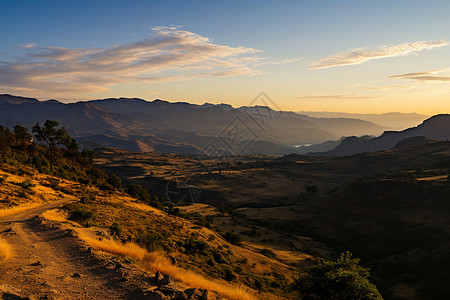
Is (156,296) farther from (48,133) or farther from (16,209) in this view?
(48,133)

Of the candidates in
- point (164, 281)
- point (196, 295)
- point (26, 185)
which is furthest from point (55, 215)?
point (196, 295)

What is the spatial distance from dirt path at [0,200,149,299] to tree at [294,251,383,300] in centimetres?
1200

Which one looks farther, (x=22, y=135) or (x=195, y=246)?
(x=22, y=135)

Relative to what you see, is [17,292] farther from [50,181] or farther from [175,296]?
[50,181]

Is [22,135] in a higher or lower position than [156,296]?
higher

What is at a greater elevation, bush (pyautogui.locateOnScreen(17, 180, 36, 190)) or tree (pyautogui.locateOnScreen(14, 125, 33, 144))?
tree (pyautogui.locateOnScreen(14, 125, 33, 144))

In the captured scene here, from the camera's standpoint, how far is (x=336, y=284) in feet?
52.7

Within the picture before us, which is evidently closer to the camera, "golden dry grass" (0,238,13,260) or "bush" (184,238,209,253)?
"golden dry grass" (0,238,13,260)

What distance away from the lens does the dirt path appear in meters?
9.98

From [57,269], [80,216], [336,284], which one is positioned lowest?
[336,284]

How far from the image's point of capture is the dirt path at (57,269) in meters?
9.98

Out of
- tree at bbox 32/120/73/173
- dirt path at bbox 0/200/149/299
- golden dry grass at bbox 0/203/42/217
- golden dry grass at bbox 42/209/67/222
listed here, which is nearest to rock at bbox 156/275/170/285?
dirt path at bbox 0/200/149/299

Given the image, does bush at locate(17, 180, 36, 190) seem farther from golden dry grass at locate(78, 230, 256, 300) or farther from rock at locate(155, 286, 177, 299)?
rock at locate(155, 286, 177, 299)

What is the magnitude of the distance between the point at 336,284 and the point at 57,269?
49.5 feet
